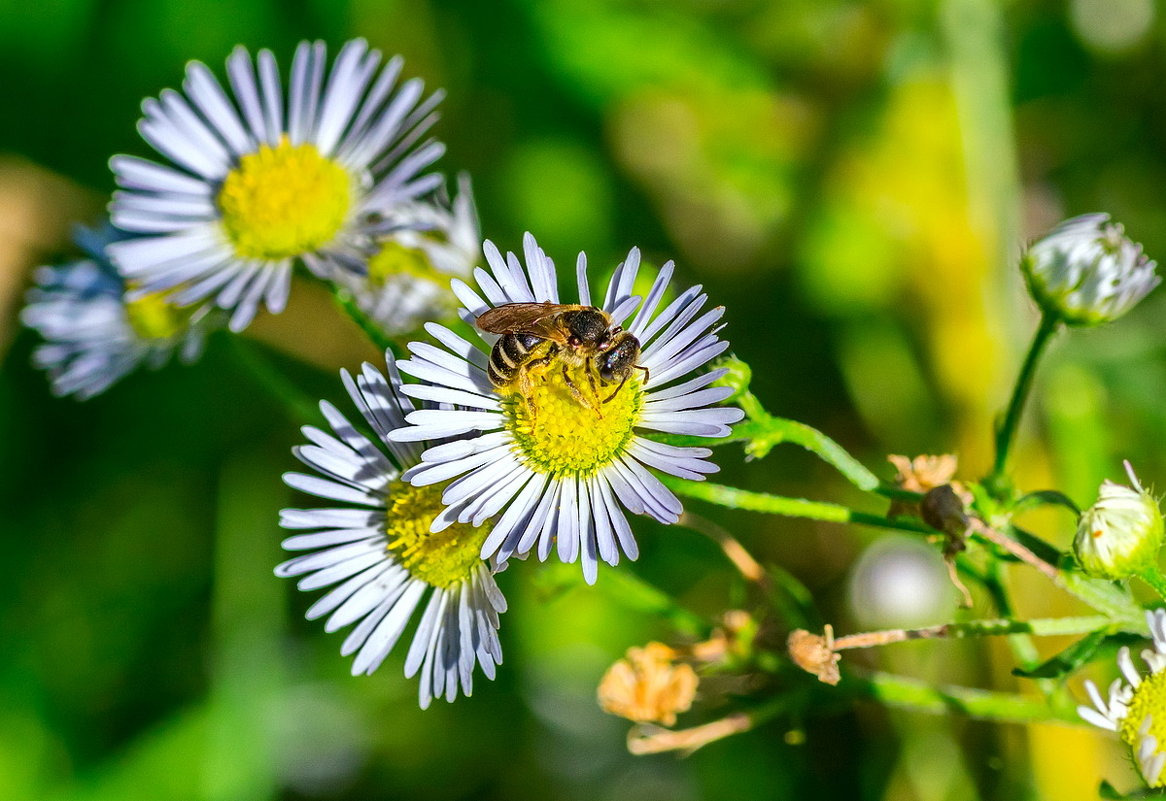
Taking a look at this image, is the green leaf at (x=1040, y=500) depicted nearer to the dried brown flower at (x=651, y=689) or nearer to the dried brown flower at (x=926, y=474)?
the dried brown flower at (x=926, y=474)

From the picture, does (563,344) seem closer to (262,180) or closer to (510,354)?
(510,354)

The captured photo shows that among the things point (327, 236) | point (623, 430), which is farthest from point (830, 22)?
point (623, 430)

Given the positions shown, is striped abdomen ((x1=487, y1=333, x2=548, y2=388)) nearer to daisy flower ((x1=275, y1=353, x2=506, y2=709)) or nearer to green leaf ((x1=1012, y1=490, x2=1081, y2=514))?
daisy flower ((x1=275, y1=353, x2=506, y2=709))

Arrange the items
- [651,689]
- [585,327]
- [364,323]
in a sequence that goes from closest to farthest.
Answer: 1. [585,327]
2. [364,323]
3. [651,689]

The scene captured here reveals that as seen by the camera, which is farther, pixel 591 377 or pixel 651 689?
pixel 651 689

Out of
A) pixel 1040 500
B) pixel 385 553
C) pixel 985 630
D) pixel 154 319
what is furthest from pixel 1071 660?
pixel 154 319

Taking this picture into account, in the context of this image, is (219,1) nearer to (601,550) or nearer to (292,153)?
(292,153)

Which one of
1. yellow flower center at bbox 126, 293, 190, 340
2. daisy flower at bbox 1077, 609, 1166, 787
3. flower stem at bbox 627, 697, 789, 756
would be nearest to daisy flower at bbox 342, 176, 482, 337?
yellow flower center at bbox 126, 293, 190, 340
